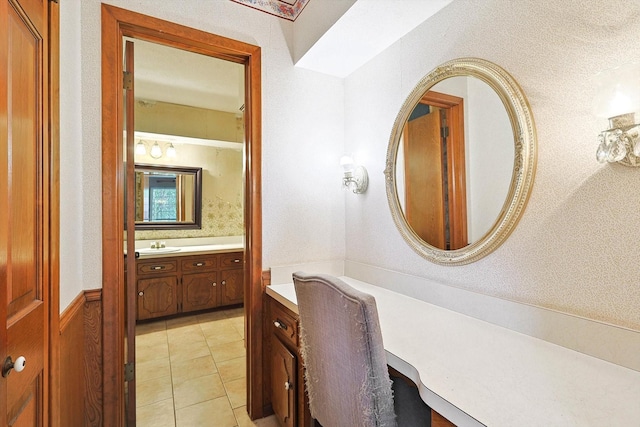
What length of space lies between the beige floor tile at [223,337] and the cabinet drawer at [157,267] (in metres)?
0.89

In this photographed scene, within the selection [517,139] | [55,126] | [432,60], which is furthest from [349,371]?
[432,60]

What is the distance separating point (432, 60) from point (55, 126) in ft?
5.40

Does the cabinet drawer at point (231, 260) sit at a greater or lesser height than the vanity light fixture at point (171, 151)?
lesser

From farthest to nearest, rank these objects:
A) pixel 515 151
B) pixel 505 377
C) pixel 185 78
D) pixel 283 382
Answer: pixel 185 78
pixel 283 382
pixel 515 151
pixel 505 377

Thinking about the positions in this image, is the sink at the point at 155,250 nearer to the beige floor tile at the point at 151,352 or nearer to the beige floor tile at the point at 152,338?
the beige floor tile at the point at 152,338

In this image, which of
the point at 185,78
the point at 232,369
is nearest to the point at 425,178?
the point at 232,369

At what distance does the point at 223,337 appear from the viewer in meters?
3.03

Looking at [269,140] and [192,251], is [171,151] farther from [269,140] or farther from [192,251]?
[269,140]

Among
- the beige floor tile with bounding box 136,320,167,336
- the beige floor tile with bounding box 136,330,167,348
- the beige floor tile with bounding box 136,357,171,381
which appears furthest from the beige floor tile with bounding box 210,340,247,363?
the beige floor tile with bounding box 136,320,167,336

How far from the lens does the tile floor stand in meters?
1.87

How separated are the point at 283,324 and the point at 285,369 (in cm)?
23

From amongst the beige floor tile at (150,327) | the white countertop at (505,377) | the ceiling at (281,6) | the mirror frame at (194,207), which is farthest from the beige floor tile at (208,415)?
the ceiling at (281,6)

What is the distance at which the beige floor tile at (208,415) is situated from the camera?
1.81 metres

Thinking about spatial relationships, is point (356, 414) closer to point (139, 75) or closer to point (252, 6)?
point (252, 6)
